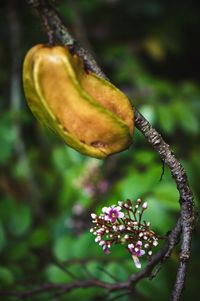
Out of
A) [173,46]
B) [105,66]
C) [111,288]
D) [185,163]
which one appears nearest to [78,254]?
[111,288]

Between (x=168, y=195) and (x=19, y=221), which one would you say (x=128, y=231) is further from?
(x=19, y=221)

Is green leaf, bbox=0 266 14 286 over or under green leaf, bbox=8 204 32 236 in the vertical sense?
under

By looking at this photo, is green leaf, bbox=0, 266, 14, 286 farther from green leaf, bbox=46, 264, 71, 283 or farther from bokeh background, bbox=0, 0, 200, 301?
green leaf, bbox=46, 264, 71, 283

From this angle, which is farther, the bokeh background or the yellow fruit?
the bokeh background

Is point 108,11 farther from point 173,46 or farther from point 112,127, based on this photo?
point 112,127

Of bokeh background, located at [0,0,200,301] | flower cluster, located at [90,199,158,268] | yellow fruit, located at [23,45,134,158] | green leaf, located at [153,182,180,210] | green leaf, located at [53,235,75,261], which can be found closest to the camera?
yellow fruit, located at [23,45,134,158]

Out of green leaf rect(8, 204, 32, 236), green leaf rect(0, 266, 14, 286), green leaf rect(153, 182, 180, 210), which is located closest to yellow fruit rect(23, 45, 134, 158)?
green leaf rect(153, 182, 180, 210)

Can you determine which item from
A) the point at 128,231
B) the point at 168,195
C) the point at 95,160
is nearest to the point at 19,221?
the point at 95,160
